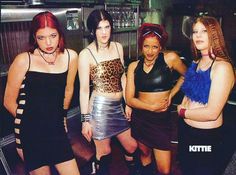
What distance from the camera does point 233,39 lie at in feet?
20.4

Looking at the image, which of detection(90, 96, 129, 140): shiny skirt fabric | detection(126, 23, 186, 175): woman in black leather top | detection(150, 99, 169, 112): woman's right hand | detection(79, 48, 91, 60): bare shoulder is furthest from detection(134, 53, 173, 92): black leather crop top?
detection(79, 48, 91, 60): bare shoulder

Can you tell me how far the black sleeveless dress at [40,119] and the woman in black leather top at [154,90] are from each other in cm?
80

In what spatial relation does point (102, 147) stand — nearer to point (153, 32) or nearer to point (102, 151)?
point (102, 151)

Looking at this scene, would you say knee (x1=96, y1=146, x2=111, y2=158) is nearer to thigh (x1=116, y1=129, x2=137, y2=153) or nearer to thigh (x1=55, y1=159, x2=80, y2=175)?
thigh (x1=116, y1=129, x2=137, y2=153)

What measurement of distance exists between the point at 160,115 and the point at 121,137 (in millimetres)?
549

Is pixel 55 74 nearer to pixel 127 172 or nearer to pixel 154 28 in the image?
pixel 154 28

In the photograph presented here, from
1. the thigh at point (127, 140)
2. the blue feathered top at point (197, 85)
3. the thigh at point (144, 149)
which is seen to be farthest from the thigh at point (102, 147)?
the blue feathered top at point (197, 85)

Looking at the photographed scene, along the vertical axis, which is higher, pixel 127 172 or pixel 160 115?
pixel 160 115

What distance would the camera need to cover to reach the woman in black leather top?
268 cm

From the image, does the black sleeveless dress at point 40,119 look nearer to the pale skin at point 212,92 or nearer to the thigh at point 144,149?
the thigh at point 144,149

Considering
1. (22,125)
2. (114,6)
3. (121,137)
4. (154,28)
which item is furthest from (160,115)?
(114,6)

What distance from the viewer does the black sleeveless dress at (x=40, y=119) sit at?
225 centimetres

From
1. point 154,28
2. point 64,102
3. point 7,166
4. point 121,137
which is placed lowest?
point 7,166

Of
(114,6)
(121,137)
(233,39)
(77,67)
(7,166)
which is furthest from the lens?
(233,39)
